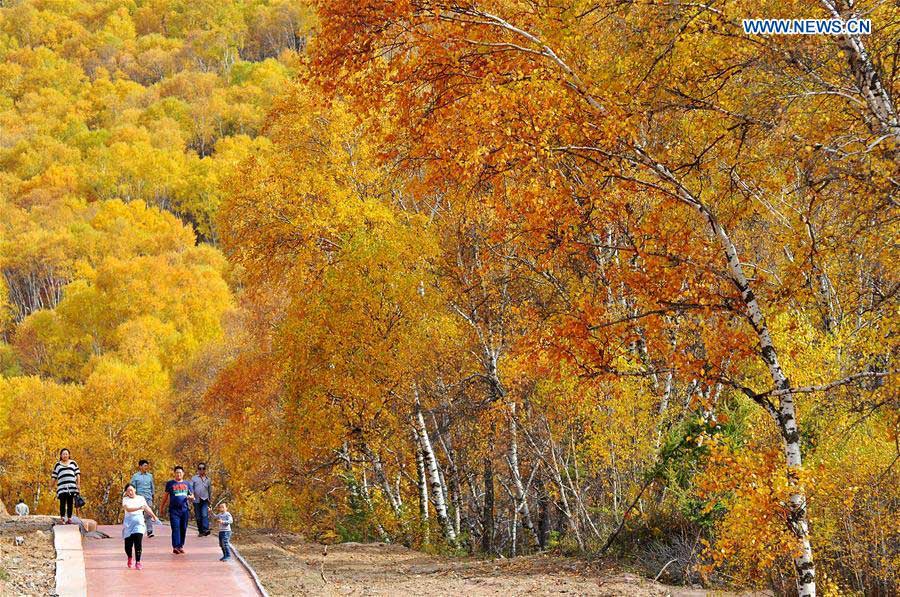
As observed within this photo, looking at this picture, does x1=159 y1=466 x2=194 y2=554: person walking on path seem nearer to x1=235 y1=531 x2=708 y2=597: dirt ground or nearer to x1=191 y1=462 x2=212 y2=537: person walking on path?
x1=235 y1=531 x2=708 y2=597: dirt ground

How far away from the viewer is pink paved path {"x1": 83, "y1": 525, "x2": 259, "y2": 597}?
13.6m

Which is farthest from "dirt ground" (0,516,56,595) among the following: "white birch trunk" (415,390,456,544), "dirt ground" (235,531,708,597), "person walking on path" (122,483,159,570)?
"white birch trunk" (415,390,456,544)

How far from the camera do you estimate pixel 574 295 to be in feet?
59.9

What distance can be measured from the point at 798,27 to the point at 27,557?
13.0 metres

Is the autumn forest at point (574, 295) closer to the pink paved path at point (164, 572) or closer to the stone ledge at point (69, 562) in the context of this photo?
the pink paved path at point (164, 572)

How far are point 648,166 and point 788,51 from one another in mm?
1745

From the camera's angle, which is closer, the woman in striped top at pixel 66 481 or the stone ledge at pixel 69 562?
the stone ledge at pixel 69 562

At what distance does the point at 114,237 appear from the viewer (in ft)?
335

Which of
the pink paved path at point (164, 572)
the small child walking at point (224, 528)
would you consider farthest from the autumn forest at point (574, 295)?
the small child walking at point (224, 528)

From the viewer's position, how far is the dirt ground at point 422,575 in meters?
14.7

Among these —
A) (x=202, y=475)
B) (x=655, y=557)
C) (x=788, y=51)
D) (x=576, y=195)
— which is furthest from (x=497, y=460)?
(x=788, y=51)

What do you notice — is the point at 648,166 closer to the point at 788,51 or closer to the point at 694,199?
the point at 694,199

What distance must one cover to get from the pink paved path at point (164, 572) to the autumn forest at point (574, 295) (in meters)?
4.83

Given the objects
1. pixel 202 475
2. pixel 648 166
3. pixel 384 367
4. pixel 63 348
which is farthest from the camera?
pixel 63 348
